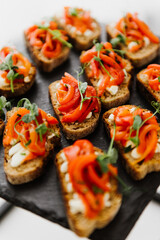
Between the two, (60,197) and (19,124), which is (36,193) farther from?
(19,124)

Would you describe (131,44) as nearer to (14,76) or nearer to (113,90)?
(113,90)

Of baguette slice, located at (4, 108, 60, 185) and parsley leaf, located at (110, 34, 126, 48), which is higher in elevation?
baguette slice, located at (4, 108, 60, 185)

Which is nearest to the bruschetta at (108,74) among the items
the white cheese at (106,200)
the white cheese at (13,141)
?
the white cheese at (13,141)

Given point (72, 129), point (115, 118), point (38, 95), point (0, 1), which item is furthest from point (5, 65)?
point (0, 1)

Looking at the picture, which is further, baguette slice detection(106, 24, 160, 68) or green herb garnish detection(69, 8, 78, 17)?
green herb garnish detection(69, 8, 78, 17)

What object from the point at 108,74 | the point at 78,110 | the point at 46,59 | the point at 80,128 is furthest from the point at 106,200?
the point at 46,59

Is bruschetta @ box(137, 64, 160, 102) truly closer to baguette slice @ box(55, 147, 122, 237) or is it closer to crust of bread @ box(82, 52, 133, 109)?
crust of bread @ box(82, 52, 133, 109)

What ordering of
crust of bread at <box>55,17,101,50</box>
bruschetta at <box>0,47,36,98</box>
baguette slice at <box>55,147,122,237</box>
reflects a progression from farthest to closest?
1. crust of bread at <box>55,17,101,50</box>
2. bruschetta at <box>0,47,36,98</box>
3. baguette slice at <box>55,147,122,237</box>

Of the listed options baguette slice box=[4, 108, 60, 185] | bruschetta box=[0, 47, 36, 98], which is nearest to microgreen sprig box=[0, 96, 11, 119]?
bruschetta box=[0, 47, 36, 98]
